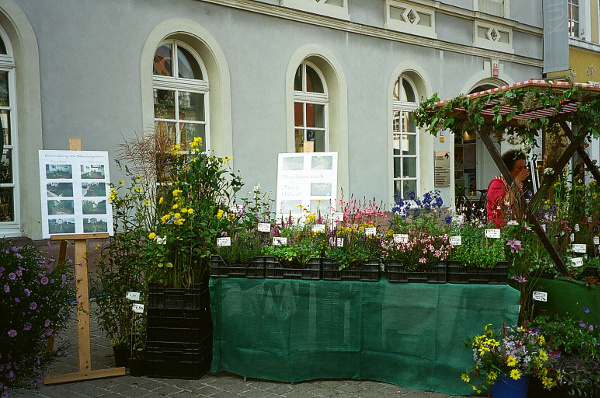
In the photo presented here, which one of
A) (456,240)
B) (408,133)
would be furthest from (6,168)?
(408,133)

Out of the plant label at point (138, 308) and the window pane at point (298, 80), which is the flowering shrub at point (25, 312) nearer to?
the plant label at point (138, 308)

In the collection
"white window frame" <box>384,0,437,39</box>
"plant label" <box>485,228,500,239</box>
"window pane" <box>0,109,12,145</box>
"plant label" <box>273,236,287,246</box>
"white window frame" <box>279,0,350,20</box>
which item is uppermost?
"white window frame" <box>384,0,437,39</box>

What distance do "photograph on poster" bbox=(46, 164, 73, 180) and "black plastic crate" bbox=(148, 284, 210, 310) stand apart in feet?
3.50

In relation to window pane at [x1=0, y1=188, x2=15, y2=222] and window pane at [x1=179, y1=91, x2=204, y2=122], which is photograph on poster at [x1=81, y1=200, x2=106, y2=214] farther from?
window pane at [x1=179, y1=91, x2=204, y2=122]

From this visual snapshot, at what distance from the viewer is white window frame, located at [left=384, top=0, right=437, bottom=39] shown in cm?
983

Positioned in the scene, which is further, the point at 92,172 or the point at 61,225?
the point at 92,172

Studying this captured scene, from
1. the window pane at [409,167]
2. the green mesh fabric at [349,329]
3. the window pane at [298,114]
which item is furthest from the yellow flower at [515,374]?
the window pane at [409,167]

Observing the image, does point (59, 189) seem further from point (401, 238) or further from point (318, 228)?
point (401, 238)

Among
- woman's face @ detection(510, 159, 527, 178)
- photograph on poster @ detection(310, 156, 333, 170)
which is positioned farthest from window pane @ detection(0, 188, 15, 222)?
woman's face @ detection(510, 159, 527, 178)

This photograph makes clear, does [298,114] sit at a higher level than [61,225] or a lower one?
higher

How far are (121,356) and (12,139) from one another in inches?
117

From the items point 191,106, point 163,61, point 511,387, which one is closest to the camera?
point 511,387

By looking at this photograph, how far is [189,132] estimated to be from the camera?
7754mm

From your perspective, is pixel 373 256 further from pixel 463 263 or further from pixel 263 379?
pixel 263 379
